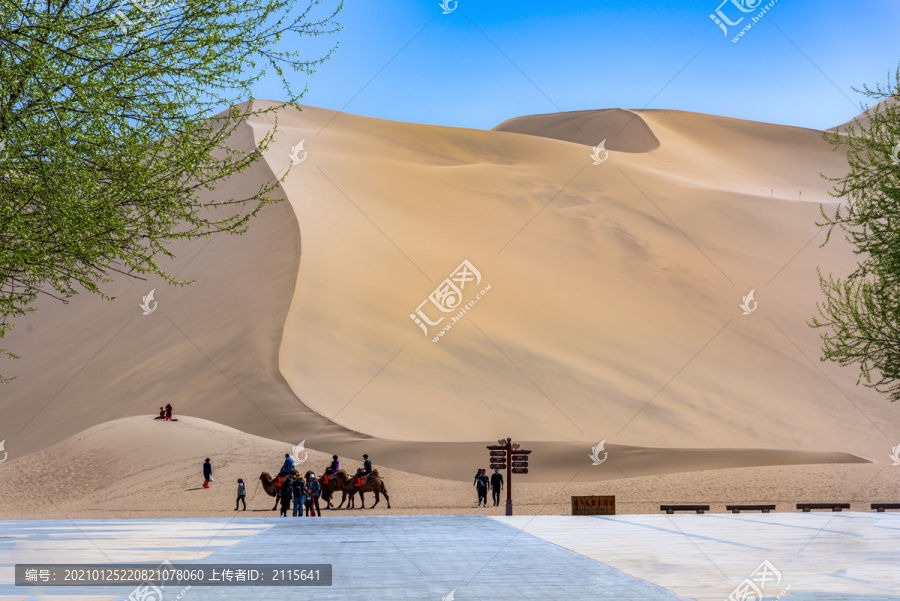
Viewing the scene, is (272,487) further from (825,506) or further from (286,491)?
(825,506)

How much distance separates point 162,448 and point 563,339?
71.7 feet

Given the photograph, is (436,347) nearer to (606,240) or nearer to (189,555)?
(606,240)

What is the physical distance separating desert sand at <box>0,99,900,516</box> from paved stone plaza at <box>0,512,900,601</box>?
25.6ft

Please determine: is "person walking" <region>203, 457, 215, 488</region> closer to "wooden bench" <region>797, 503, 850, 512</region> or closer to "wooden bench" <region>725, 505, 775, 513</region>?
"wooden bench" <region>725, 505, 775, 513</region>

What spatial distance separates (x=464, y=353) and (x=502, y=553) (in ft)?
95.4

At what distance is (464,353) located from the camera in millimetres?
41531

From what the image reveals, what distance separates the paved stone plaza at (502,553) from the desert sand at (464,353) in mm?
7794

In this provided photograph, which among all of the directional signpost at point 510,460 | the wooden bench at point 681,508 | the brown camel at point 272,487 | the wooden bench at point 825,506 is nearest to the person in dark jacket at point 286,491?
the brown camel at point 272,487

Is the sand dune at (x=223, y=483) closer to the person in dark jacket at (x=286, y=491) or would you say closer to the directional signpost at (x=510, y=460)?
the directional signpost at (x=510, y=460)

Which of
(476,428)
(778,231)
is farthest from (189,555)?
(778,231)

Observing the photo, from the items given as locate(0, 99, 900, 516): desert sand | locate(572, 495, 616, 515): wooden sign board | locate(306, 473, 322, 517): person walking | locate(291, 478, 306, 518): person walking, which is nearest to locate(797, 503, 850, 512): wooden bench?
locate(0, 99, 900, 516): desert sand

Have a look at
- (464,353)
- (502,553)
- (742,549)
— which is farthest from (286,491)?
(464,353)

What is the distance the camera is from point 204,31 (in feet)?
31.3

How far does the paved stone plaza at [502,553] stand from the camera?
29.1 ft
